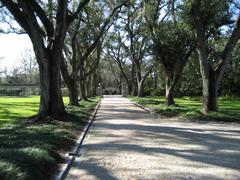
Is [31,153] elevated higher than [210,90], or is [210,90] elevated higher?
[210,90]

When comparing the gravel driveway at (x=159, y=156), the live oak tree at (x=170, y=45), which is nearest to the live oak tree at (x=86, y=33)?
the live oak tree at (x=170, y=45)

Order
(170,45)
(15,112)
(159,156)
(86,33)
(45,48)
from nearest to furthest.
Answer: (159,156), (45,48), (15,112), (170,45), (86,33)

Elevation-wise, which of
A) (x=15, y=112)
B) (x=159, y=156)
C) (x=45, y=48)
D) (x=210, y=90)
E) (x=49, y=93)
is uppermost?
(x=45, y=48)

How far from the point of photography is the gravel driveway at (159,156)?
716 centimetres

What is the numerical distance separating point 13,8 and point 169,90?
16.9 m

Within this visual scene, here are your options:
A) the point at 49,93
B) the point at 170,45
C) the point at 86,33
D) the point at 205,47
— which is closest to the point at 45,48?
the point at 49,93

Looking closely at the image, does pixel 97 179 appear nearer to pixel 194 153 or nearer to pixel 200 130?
pixel 194 153

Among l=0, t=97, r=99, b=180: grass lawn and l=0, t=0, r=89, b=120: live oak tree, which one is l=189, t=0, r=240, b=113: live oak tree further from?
l=0, t=97, r=99, b=180: grass lawn

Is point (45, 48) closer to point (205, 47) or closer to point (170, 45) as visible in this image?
point (205, 47)

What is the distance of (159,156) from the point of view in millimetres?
8883

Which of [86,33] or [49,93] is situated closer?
[49,93]

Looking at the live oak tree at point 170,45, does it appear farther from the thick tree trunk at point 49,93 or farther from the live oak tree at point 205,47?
the thick tree trunk at point 49,93

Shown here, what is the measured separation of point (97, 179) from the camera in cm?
681

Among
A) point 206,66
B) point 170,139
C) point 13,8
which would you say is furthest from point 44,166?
point 206,66
